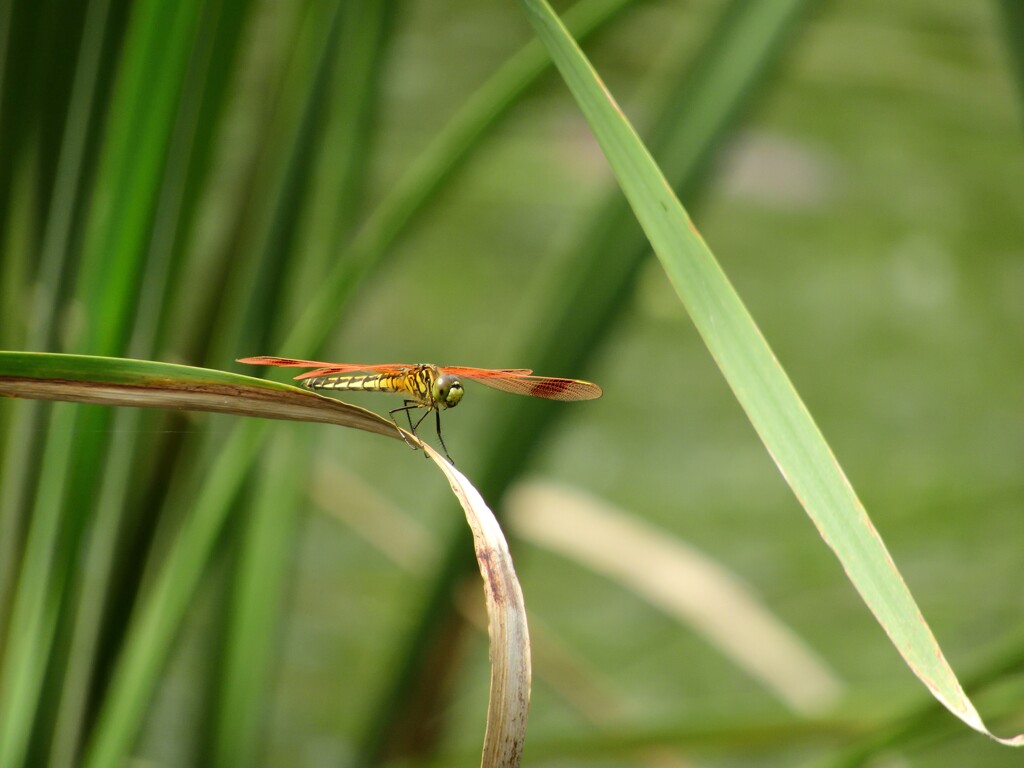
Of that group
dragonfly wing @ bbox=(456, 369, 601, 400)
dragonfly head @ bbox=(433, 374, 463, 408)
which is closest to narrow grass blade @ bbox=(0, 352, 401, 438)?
dragonfly wing @ bbox=(456, 369, 601, 400)

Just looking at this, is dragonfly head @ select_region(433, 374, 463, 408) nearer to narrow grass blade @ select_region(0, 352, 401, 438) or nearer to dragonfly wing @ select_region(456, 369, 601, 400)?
dragonfly wing @ select_region(456, 369, 601, 400)

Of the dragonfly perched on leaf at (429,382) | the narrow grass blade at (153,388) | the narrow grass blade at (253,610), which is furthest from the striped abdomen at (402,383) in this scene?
the narrow grass blade at (153,388)

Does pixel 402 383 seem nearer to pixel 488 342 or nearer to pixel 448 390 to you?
pixel 448 390

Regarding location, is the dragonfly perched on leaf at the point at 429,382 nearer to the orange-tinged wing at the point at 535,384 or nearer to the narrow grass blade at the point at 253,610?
the orange-tinged wing at the point at 535,384

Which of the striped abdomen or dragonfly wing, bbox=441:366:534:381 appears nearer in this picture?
dragonfly wing, bbox=441:366:534:381

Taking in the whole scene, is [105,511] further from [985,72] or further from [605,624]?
[985,72]

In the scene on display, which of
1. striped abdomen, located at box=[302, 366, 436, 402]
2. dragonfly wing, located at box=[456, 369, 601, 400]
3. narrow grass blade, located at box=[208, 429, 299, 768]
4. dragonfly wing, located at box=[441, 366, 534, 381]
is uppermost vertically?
striped abdomen, located at box=[302, 366, 436, 402]

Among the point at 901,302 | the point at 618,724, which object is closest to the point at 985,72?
the point at 901,302
